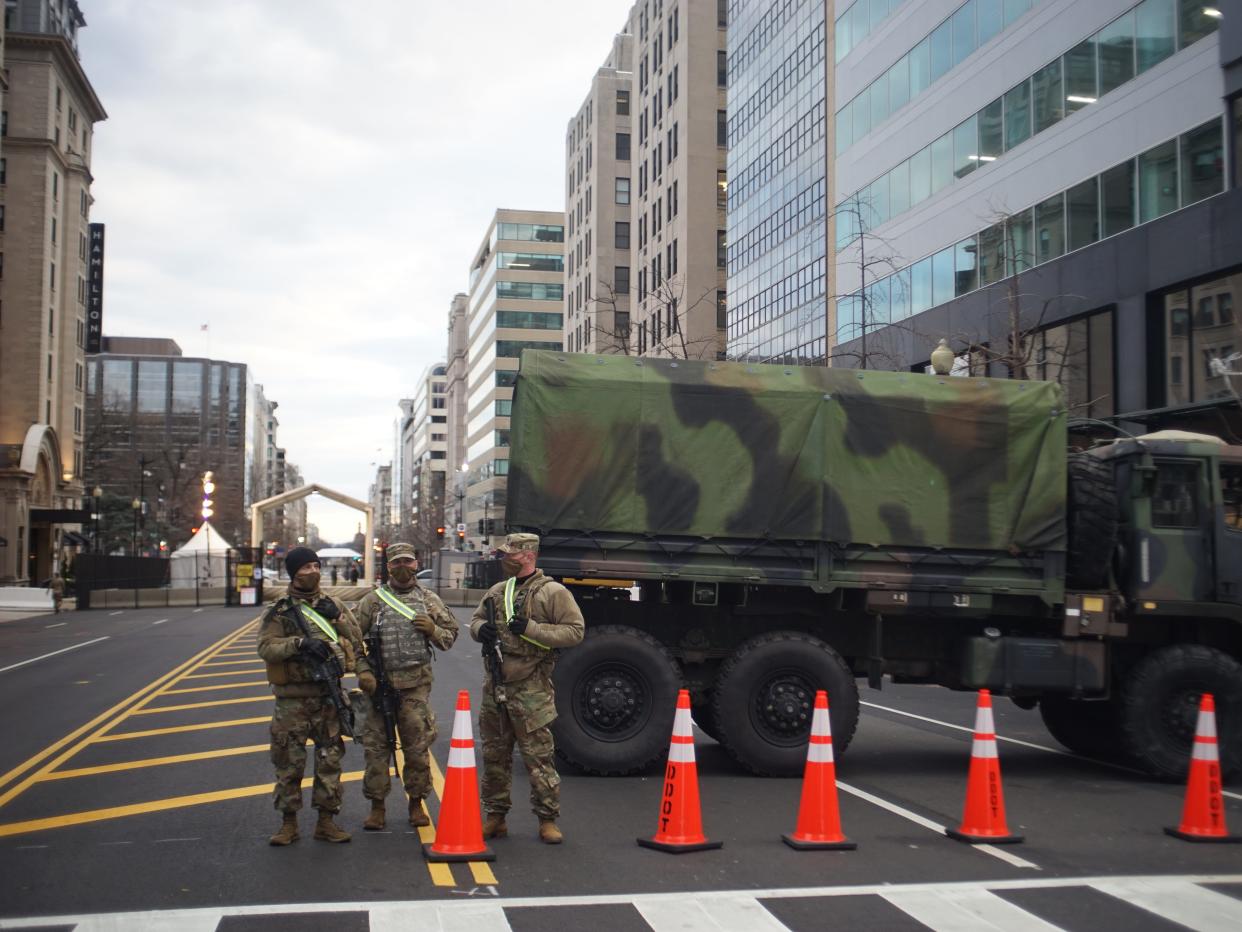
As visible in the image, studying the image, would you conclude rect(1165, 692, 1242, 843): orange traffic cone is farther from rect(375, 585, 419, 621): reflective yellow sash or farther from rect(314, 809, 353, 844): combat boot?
rect(314, 809, 353, 844): combat boot

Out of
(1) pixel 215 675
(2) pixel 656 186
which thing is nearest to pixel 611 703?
(1) pixel 215 675

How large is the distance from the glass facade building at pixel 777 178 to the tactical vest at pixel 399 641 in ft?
101

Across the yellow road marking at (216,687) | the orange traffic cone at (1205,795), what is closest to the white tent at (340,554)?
the yellow road marking at (216,687)

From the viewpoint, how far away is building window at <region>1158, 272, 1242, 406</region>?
2388cm

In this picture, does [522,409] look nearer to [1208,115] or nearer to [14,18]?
[1208,115]

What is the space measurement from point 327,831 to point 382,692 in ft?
3.14

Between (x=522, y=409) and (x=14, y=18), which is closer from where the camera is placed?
(x=522, y=409)

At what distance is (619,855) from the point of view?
7.98 m

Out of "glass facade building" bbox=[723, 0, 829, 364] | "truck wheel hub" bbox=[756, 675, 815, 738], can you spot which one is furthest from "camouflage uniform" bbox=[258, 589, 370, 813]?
"glass facade building" bbox=[723, 0, 829, 364]

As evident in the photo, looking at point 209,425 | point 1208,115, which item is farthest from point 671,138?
point 209,425

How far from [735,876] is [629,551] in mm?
4064

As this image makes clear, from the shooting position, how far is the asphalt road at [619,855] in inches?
265

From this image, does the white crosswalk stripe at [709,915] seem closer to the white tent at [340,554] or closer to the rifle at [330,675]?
the rifle at [330,675]

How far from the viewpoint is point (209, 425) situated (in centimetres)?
17925
